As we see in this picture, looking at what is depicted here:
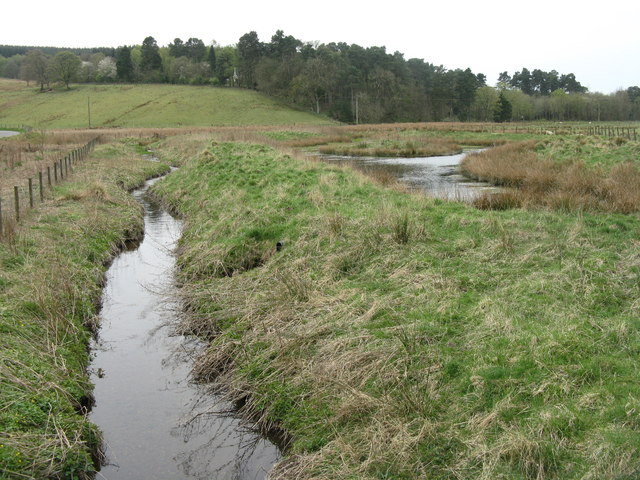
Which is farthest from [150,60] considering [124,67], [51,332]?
[51,332]

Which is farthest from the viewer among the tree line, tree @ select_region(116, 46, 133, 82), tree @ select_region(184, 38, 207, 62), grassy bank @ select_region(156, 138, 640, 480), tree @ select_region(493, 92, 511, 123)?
tree @ select_region(184, 38, 207, 62)

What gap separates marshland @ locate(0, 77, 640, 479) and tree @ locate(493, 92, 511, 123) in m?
96.1

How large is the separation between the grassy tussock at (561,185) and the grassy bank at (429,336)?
1.89m

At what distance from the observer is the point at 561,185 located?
19438 millimetres

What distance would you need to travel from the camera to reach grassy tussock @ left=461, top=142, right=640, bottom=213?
16.1m

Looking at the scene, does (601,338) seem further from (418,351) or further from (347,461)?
(347,461)

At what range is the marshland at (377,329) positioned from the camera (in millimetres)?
6258

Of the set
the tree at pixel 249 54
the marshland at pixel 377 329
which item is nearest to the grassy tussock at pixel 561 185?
the marshland at pixel 377 329

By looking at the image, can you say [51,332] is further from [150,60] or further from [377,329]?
[150,60]

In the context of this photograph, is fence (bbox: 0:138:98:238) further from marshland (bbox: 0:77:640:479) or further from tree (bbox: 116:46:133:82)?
tree (bbox: 116:46:133:82)

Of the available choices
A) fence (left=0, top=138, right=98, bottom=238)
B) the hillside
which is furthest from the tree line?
fence (left=0, top=138, right=98, bottom=238)

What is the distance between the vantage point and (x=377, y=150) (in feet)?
162

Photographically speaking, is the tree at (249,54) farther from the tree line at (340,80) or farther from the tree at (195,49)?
the tree at (195,49)

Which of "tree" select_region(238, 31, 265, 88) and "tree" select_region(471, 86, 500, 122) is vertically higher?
"tree" select_region(238, 31, 265, 88)
